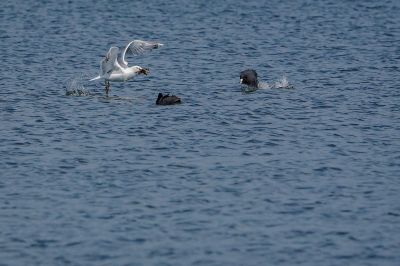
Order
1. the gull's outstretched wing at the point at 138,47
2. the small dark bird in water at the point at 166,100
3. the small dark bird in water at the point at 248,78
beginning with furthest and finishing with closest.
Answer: the small dark bird in water at the point at 248,78, the gull's outstretched wing at the point at 138,47, the small dark bird in water at the point at 166,100

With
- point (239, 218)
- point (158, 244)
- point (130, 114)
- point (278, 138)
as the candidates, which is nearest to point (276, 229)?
point (239, 218)

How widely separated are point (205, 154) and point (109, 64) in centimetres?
834

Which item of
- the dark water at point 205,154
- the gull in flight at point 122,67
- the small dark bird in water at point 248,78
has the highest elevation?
the gull in flight at point 122,67

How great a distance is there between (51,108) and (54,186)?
8.88 m

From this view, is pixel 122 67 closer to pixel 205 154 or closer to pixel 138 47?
pixel 138 47

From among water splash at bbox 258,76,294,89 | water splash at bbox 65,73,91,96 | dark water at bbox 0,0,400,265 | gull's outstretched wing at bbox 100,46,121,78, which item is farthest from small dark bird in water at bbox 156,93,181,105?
water splash at bbox 258,76,294,89

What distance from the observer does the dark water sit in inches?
750

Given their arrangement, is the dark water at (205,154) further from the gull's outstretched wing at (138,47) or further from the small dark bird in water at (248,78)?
the gull's outstretched wing at (138,47)

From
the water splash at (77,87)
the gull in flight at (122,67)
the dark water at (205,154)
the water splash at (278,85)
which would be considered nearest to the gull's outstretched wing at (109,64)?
the gull in flight at (122,67)

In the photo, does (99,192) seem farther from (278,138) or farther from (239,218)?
(278,138)

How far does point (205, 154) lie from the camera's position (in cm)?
2547

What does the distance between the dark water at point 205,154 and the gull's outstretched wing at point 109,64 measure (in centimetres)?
91

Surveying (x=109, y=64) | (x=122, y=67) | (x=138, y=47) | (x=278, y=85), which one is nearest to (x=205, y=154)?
(x=109, y=64)

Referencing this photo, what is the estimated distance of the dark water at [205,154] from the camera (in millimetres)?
19062
